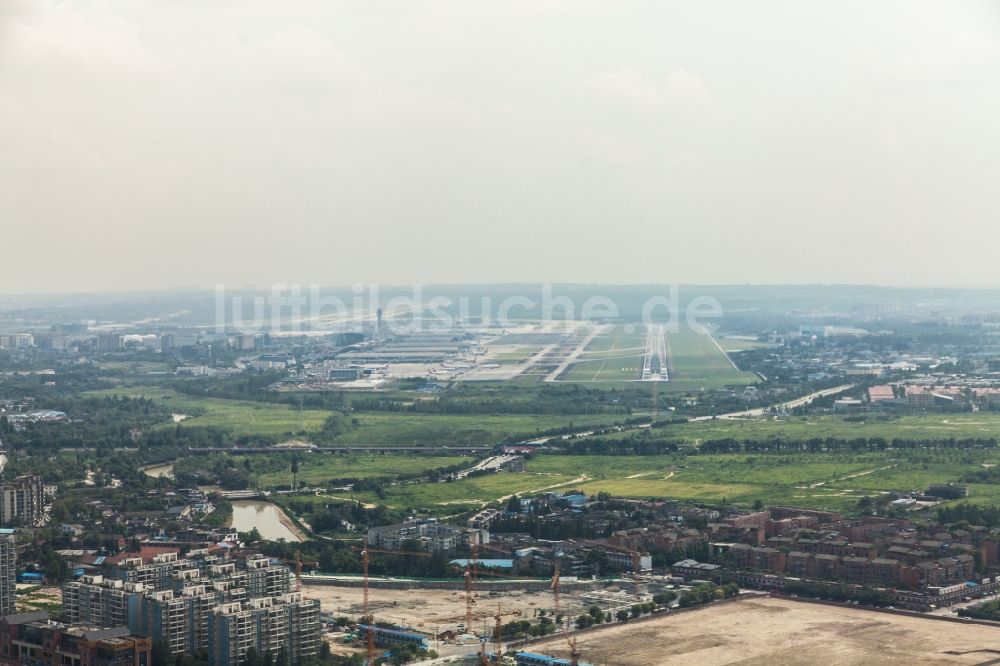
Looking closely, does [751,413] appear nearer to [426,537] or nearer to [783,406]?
[783,406]

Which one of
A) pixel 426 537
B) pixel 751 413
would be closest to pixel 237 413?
pixel 751 413

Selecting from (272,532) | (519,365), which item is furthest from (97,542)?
(519,365)

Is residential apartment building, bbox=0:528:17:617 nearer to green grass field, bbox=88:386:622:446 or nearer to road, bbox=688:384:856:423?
green grass field, bbox=88:386:622:446

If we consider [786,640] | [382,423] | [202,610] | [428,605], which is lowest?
[428,605]

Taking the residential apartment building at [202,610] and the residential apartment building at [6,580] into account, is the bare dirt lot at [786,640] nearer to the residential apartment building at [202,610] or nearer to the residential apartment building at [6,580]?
the residential apartment building at [202,610]

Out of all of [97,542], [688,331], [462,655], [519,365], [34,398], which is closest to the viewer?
[462,655]

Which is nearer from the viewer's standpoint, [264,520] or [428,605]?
[428,605]

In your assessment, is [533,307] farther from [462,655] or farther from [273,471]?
[462,655]

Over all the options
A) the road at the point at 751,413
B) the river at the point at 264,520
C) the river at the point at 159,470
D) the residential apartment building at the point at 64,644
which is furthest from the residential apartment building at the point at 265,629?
the road at the point at 751,413
